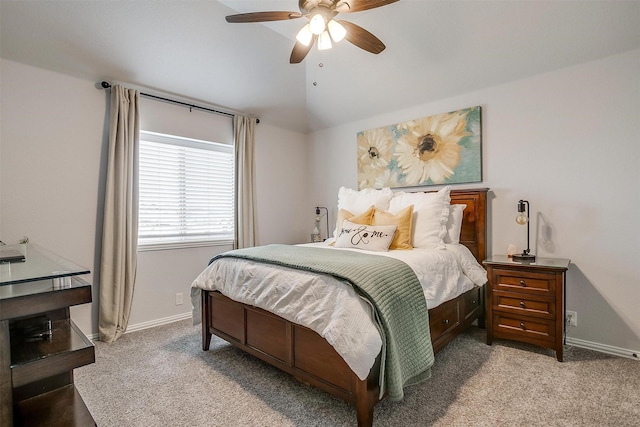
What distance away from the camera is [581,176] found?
255 centimetres

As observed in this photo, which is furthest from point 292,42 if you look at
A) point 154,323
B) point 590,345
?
point 590,345

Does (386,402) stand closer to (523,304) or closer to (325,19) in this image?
(523,304)

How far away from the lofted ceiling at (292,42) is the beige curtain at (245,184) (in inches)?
13.2

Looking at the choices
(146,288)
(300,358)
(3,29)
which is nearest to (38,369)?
(300,358)

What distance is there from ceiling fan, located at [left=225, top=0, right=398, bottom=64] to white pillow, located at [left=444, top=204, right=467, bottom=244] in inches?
62.2

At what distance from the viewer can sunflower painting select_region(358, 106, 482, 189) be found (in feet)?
10.2

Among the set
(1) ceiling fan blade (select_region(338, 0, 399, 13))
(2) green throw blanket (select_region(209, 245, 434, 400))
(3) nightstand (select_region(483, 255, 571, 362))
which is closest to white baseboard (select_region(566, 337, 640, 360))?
(3) nightstand (select_region(483, 255, 571, 362))

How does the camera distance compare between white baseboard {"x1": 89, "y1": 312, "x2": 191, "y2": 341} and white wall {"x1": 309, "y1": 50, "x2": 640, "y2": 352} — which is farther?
white baseboard {"x1": 89, "y1": 312, "x2": 191, "y2": 341}

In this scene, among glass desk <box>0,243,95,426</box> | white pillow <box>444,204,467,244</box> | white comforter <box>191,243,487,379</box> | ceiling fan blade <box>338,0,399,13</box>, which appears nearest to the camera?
glass desk <box>0,243,95,426</box>

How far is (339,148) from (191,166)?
6.35 ft

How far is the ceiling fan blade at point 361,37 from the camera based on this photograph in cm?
207

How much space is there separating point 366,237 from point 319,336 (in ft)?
3.60

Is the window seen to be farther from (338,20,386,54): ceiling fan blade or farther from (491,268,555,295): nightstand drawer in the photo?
(491,268,555,295): nightstand drawer

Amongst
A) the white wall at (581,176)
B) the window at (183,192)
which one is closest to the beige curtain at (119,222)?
the window at (183,192)
